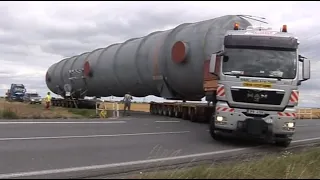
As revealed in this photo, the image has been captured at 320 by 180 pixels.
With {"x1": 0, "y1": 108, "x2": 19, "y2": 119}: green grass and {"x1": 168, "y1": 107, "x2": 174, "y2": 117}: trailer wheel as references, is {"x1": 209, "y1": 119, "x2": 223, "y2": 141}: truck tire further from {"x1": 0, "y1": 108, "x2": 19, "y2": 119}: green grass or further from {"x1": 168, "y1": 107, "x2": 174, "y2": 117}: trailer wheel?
{"x1": 0, "y1": 108, "x2": 19, "y2": 119}: green grass

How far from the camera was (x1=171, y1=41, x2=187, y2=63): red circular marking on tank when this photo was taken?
1950 cm

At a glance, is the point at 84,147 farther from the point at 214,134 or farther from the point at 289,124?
the point at 289,124

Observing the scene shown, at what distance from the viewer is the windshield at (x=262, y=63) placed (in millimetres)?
11617

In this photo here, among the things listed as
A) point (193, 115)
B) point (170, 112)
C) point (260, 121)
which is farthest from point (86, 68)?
point (260, 121)

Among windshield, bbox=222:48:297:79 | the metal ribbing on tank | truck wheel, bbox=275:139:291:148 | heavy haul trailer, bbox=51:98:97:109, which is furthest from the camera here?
the metal ribbing on tank

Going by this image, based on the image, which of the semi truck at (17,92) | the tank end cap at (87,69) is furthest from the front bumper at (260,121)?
the semi truck at (17,92)

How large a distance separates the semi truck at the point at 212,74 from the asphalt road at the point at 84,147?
1211 millimetres

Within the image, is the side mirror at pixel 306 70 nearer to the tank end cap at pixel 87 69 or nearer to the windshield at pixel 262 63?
the windshield at pixel 262 63

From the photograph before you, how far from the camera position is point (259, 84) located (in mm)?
11508

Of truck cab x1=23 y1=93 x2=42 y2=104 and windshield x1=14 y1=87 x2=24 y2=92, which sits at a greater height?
windshield x1=14 y1=87 x2=24 y2=92

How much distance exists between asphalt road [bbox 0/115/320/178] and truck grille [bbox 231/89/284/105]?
141 cm

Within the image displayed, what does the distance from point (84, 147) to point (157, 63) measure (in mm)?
11889

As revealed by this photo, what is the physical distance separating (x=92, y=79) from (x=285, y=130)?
67.7 ft

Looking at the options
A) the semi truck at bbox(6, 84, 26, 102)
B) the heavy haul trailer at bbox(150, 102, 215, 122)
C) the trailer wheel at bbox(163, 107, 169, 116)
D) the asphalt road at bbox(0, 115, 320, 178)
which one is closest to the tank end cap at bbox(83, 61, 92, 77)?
the heavy haul trailer at bbox(150, 102, 215, 122)
